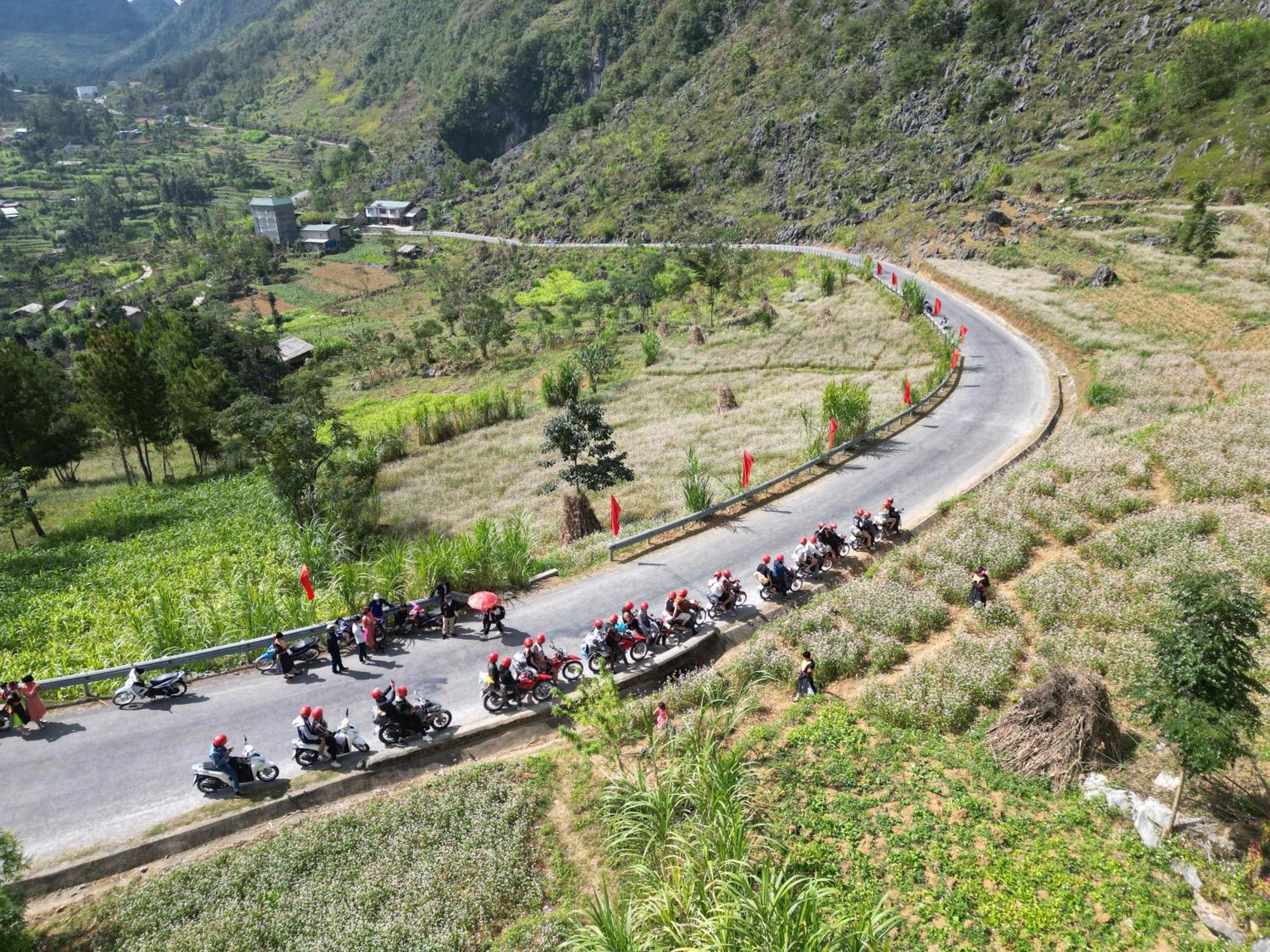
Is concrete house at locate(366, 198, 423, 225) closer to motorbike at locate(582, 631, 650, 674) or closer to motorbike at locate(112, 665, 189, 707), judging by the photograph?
motorbike at locate(112, 665, 189, 707)

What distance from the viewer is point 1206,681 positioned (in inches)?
366

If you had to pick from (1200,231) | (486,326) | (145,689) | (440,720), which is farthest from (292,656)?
(1200,231)

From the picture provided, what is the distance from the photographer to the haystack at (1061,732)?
36.8 feet

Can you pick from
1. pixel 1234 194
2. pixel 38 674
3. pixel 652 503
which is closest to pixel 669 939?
pixel 38 674

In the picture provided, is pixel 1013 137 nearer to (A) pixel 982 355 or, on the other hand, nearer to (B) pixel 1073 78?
(B) pixel 1073 78

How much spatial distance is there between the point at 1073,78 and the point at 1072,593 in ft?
301

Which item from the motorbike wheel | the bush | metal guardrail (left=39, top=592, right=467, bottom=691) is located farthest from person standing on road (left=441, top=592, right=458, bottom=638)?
the bush

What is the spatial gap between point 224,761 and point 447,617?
593 cm

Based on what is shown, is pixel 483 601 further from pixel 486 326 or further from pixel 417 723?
pixel 486 326

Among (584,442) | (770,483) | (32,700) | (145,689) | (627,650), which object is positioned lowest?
(627,650)

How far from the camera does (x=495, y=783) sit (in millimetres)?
12547

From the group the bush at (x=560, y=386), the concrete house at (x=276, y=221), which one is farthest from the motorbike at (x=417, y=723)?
the concrete house at (x=276, y=221)

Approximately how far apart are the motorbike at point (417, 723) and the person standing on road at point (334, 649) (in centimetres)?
258

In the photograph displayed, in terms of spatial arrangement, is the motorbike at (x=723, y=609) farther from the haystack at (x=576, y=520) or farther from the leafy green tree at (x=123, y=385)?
the leafy green tree at (x=123, y=385)
